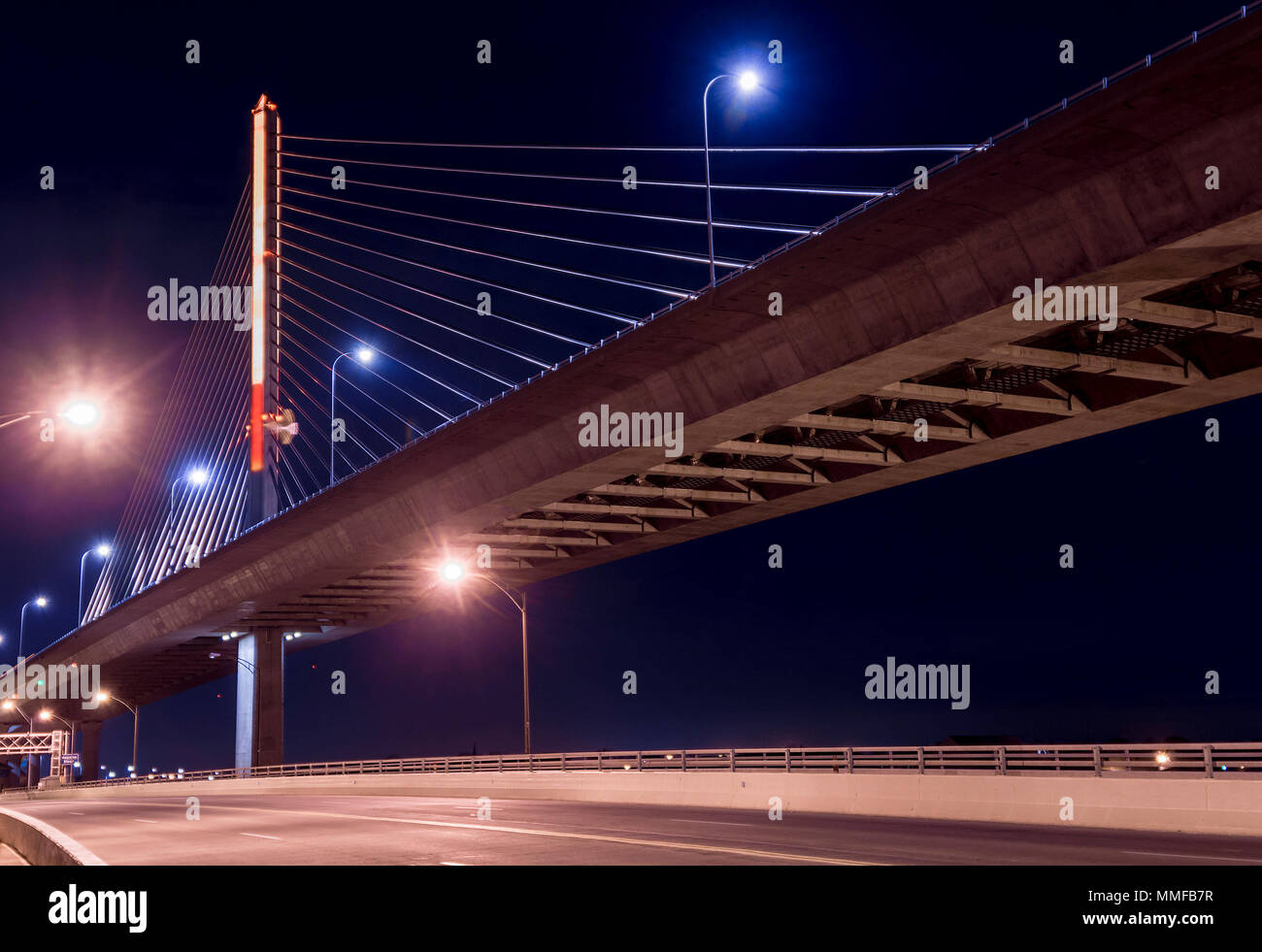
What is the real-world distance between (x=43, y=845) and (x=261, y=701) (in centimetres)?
5413

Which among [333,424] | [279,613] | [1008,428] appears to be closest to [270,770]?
[279,613]

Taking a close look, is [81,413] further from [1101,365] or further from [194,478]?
[194,478]

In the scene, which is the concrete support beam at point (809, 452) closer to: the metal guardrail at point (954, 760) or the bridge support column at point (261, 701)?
the metal guardrail at point (954, 760)

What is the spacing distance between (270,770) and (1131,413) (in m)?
48.6

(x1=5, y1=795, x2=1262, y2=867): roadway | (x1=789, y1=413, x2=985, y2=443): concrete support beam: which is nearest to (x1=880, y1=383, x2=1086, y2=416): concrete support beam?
(x1=789, y1=413, x2=985, y2=443): concrete support beam

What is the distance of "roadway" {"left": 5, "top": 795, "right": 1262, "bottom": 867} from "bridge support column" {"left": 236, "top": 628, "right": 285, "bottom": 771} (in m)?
42.5

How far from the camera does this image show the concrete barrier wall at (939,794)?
818 inches

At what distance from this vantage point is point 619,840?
62.8 feet

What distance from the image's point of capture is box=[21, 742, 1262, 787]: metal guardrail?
22.1m

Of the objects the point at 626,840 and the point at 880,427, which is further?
the point at 880,427

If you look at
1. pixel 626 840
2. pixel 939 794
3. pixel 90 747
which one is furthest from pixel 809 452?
pixel 90 747

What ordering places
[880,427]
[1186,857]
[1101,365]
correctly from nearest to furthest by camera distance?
[1186,857]
[1101,365]
[880,427]

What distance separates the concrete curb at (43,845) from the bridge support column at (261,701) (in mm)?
42625
